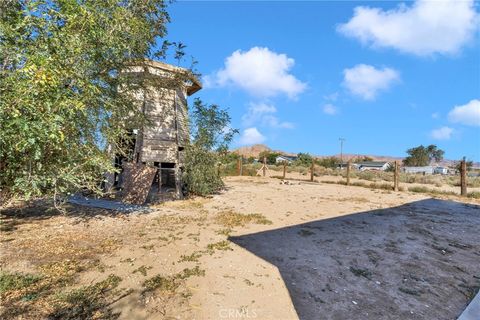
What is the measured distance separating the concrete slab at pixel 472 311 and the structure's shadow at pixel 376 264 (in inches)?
4.1

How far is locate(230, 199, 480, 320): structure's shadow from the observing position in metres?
4.09

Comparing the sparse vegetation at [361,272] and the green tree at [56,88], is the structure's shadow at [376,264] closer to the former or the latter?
the sparse vegetation at [361,272]

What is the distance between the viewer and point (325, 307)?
13.1 feet

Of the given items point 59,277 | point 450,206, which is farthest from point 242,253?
point 450,206

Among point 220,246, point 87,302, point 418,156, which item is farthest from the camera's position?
point 418,156

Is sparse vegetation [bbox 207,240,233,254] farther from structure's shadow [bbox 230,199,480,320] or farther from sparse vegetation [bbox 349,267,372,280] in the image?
sparse vegetation [bbox 349,267,372,280]

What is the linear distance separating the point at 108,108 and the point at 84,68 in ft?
5.13

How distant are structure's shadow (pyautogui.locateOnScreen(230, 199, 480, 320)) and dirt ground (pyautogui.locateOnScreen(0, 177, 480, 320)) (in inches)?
0.8

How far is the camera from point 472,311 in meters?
3.97

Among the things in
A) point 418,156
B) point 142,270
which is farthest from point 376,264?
point 418,156

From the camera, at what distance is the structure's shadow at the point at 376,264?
4.09m

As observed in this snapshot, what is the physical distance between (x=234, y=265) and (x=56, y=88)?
3.64 m

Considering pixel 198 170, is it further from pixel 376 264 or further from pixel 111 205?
pixel 376 264

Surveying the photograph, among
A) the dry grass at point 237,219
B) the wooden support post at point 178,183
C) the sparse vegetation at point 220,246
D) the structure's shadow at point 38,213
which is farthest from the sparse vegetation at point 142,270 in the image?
the wooden support post at point 178,183
